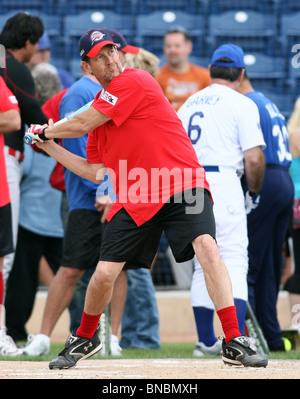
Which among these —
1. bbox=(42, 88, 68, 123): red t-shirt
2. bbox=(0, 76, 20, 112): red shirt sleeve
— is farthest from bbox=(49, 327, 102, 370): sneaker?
bbox=(42, 88, 68, 123): red t-shirt

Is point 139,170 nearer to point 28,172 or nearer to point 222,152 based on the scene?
point 222,152

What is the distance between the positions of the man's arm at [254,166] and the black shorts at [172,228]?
1167 millimetres

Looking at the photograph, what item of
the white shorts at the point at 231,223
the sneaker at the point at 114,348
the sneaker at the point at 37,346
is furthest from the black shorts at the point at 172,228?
the sneaker at the point at 114,348

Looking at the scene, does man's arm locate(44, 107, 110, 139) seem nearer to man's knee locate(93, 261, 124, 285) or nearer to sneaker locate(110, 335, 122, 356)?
man's knee locate(93, 261, 124, 285)

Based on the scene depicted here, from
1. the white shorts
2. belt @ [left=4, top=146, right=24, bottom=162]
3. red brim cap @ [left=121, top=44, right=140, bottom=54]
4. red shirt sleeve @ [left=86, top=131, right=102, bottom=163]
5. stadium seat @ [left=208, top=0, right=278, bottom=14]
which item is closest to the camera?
red shirt sleeve @ [left=86, top=131, right=102, bottom=163]

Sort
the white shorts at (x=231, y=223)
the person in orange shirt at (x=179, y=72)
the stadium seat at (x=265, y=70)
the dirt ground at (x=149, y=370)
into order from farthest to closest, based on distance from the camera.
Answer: the stadium seat at (x=265, y=70) → the person in orange shirt at (x=179, y=72) → the white shorts at (x=231, y=223) → the dirt ground at (x=149, y=370)

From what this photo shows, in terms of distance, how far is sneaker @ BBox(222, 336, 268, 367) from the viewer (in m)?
4.01

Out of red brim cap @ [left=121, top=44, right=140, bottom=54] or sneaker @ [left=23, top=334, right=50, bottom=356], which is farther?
red brim cap @ [left=121, top=44, right=140, bottom=54]

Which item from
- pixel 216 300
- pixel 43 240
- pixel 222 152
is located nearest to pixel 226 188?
pixel 222 152

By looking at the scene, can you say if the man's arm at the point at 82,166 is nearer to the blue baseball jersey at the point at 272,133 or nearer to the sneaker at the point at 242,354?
the sneaker at the point at 242,354

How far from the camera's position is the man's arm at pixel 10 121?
202 inches

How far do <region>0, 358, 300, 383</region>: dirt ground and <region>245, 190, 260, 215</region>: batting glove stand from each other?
4.10ft

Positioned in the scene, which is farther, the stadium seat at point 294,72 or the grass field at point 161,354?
the stadium seat at point 294,72
